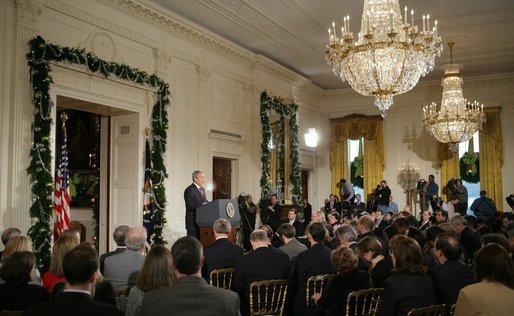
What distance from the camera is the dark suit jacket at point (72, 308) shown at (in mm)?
2162

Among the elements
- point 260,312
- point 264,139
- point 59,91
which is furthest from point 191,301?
point 264,139

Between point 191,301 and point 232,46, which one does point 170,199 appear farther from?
point 191,301

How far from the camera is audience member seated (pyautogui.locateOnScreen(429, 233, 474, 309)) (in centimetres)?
371

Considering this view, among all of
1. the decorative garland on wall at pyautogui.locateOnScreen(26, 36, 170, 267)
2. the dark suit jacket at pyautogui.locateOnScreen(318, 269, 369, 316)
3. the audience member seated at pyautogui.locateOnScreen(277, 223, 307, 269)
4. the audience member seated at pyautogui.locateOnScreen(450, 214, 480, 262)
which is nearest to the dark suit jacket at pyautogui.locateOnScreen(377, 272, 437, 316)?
the dark suit jacket at pyautogui.locateOnScreen(318, 269, 369, 316)

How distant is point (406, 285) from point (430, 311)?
11.5 inches

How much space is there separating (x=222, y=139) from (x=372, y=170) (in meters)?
6.92

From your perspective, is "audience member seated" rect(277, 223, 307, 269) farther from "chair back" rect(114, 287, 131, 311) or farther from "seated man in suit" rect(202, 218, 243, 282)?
"chair back" rect(114, 287, 131, 311)

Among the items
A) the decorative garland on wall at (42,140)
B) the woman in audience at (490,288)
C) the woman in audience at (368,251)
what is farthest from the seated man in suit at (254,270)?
the decorative garland on wall at (42,140)

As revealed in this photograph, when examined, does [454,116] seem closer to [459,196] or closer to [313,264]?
[459,196]

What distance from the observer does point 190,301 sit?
2426 millimetres

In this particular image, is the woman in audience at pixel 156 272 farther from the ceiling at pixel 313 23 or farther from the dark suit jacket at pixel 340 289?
the ceiling at pixel 313 23

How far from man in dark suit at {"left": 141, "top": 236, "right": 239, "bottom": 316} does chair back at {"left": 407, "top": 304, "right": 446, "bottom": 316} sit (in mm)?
1173

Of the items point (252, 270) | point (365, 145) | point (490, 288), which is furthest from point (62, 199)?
point (365, 145)

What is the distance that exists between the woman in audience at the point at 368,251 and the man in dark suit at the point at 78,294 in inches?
104
